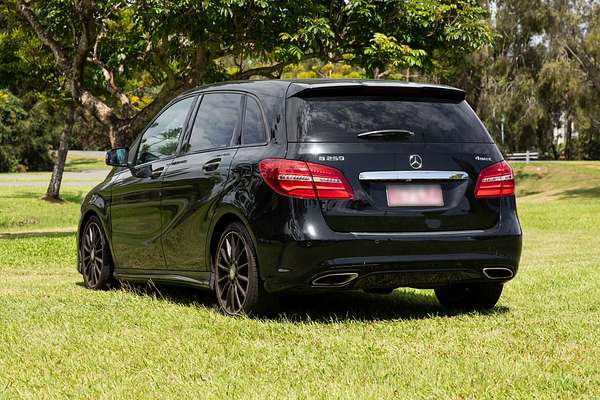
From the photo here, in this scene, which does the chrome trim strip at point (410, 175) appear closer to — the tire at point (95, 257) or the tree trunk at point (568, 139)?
the tire at point (95, 257)

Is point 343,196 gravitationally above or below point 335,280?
above

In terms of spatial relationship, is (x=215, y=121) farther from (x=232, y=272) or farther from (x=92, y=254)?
(x=92, y=254)

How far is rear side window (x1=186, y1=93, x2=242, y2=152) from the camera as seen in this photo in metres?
7.72

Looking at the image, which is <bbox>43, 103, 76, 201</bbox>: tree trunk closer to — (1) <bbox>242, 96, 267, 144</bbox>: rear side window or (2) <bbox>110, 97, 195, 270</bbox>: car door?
(2) <bbox>110, 97, 195, 270</bbox>: car door

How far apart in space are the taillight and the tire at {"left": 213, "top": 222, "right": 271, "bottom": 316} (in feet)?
1.75

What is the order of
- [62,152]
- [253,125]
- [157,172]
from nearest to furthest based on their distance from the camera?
[253,125] → [157,172] → [62,152]

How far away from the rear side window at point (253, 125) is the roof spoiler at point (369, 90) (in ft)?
1.11

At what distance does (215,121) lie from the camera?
7984mm

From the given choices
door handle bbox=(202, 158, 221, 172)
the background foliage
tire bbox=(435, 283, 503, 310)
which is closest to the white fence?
the background foliage

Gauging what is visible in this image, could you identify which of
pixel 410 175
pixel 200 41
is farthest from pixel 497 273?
pixel 200 41

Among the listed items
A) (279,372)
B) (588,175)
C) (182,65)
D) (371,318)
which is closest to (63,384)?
(279,372)

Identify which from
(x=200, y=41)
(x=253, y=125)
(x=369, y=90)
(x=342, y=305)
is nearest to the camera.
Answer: (x=369, y=90)

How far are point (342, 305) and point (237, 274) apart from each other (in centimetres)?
132

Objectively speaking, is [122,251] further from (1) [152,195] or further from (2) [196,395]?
(2) [196,395]
